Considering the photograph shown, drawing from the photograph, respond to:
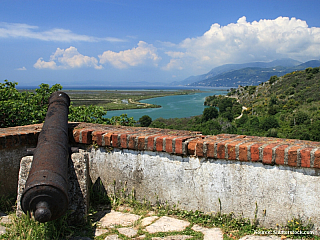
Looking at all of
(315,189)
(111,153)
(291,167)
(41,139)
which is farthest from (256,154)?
(41,139)

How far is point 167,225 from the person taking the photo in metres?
2.67

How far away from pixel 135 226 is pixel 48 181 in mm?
1072

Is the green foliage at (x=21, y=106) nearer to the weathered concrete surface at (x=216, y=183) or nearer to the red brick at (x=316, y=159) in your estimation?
the weathered concrete surface at (x=216, y=183)

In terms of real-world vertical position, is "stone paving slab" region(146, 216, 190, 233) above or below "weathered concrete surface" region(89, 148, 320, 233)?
below

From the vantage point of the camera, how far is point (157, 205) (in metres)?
3.04

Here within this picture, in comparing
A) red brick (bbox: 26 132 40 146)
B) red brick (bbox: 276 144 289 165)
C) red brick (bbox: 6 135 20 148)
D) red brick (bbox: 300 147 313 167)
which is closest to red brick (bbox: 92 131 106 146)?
red brick (bbox: 26 132 40 146)

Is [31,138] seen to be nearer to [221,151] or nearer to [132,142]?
[132,142]

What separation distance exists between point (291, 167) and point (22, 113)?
567cm

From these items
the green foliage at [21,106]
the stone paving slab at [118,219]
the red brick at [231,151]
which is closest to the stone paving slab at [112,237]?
the stone paving slab at [118,219]

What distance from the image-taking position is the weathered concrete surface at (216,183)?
2.35 metres

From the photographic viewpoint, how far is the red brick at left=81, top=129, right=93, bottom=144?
331cm

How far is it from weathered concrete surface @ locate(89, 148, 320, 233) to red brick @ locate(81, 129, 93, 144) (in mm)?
174

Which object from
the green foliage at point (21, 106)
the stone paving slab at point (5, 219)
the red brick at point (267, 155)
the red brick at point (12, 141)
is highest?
the green foliage at point (21, 106)

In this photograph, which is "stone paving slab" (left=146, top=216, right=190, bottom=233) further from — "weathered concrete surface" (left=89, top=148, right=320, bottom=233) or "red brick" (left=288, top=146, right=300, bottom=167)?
"red brick" (left=288, top=146, right=300, bottom=167)
